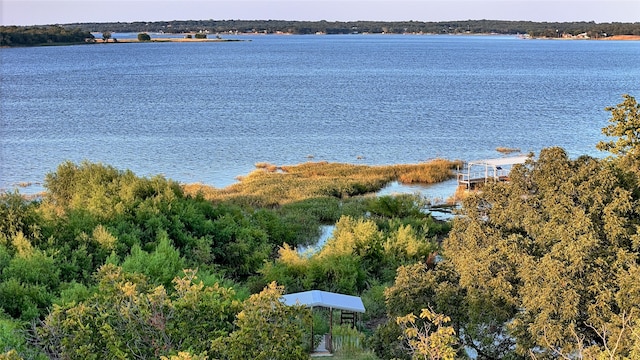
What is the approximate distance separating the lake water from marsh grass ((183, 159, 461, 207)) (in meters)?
2.59

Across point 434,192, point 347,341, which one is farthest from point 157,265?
point 434,192

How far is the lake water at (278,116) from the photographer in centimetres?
4412

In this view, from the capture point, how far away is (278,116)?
6259 centimetres

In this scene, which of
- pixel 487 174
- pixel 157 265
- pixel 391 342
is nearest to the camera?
pixel 391 342

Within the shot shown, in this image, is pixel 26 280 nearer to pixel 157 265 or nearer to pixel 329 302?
pixel 157 265

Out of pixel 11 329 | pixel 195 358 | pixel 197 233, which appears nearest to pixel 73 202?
pixel 197 233

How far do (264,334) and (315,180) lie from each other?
26.1 meters

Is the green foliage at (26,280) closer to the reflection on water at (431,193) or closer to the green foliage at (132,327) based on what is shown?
the green foliage at (132,327)

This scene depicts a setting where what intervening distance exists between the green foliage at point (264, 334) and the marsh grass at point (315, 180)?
20.5 meters

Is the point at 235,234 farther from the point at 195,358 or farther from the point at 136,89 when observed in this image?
the point at 136,89

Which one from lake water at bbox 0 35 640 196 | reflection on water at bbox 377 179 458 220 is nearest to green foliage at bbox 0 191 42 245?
lake water at bbox 0 35 640 196

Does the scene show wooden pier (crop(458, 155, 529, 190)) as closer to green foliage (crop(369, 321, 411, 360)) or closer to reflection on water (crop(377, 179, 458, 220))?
reflection on water (crop(377, 179, 458, 220))

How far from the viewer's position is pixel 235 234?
22.7m

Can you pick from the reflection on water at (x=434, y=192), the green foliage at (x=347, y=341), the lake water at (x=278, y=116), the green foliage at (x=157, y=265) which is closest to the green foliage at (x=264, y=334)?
the green foliage at (x=347, y=341)
